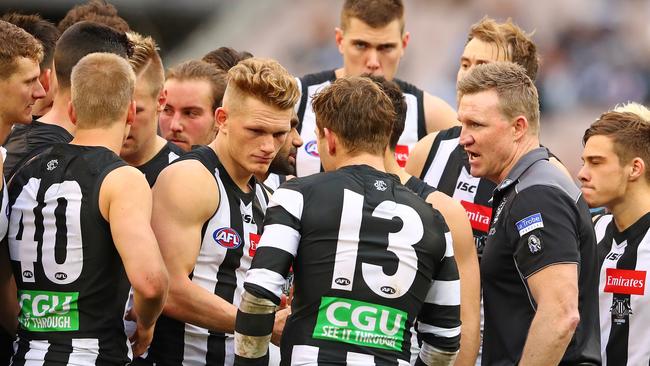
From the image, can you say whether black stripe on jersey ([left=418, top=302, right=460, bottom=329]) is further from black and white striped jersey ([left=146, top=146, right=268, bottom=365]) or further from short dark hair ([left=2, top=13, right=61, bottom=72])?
short dark hair ([left=2, top=13, right=61, bottom=72])

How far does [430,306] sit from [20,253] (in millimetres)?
1916

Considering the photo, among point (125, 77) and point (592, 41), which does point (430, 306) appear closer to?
point (125, 77)

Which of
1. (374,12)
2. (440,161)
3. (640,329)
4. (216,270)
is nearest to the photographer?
(216,270)

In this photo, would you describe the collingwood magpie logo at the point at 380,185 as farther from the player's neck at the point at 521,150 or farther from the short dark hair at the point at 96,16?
the short dark hair at the point at 96,16

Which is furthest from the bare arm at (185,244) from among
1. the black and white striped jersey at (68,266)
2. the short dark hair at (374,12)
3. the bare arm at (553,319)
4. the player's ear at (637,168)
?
the short dark hair at (374,12)

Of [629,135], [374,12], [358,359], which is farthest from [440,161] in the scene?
[358,359]

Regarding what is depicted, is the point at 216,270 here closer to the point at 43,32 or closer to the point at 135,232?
the point at 135,232

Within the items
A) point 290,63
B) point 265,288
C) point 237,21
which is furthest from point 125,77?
point 237,21

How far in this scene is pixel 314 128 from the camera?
748 cm

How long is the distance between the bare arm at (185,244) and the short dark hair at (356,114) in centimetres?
84

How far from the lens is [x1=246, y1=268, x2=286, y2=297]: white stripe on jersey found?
4.46m

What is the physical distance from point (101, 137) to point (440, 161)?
8.58ft

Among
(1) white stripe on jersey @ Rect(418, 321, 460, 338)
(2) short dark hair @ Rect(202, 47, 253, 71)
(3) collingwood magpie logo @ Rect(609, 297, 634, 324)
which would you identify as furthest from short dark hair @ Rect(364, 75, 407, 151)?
(2) short dark hair @ Rect(202, 47, 253, 71)

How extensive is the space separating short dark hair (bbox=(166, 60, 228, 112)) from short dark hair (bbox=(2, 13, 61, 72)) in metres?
0.86
